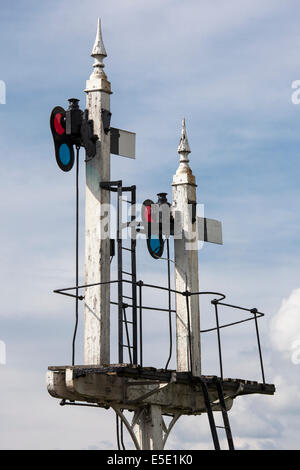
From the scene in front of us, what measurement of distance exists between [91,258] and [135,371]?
7.04 ft

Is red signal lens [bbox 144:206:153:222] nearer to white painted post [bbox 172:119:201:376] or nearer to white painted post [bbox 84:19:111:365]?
white painted post [bbox 172:119:201:376]

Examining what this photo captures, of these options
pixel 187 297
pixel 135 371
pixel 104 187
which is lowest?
pixel 135 371

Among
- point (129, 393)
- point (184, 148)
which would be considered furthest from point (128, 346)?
point (184, 148)

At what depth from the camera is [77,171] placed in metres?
16.4

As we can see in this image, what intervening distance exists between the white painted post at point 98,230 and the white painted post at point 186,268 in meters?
2.57

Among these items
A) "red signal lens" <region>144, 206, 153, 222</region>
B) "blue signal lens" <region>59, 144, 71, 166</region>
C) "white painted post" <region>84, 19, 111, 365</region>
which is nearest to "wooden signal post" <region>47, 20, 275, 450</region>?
"white painted post" <region>84, 19, 111, 365</region>

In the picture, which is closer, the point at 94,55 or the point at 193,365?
the point at 94,55

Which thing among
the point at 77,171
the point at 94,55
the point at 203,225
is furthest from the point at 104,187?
the point at 203,225

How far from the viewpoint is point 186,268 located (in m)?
18.6

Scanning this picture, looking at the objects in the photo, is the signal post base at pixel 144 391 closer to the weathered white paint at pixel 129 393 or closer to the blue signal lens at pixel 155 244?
the weathered white paint at pixel 129 393

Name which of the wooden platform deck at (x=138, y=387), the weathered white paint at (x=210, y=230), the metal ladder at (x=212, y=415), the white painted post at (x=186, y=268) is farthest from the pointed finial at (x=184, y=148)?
the metal ladder at (x=212, y=415)

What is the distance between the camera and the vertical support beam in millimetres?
16688

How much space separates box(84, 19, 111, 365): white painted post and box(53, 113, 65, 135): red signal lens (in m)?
0.58

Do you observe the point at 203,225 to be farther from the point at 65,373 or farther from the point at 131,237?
the point at 65,373
